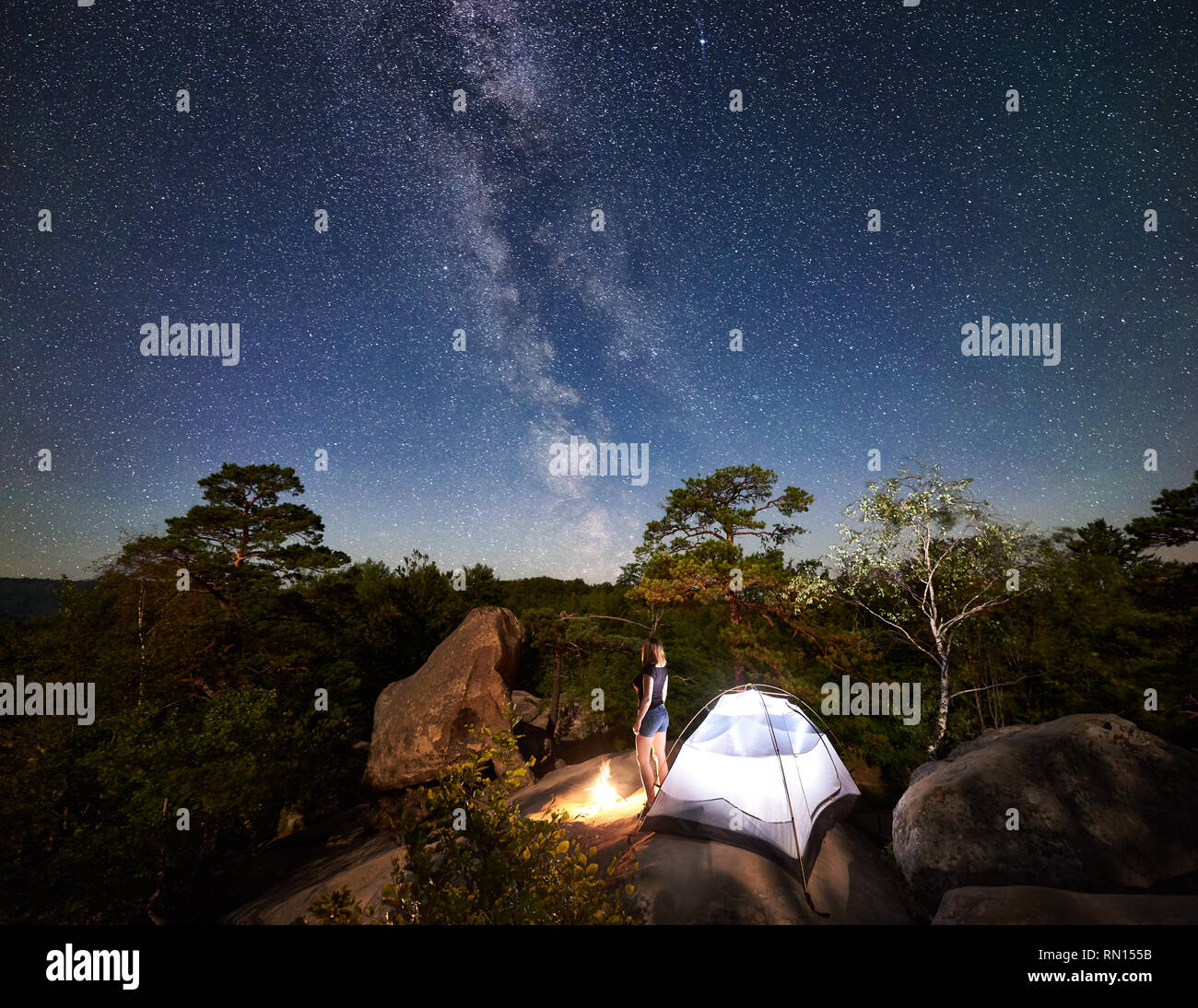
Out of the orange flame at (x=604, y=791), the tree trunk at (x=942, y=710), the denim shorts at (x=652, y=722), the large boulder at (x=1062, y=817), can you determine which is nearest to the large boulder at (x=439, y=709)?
the orange flame at (x=604, y=791)

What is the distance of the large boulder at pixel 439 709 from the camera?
1641 centimetres

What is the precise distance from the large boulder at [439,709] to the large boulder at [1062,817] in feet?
Result: 41.6

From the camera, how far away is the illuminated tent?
7195mm

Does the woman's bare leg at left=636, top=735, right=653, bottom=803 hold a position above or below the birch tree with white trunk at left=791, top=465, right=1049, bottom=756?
below

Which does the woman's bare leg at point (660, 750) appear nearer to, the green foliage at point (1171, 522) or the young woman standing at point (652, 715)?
the young woman standing at point (652, 715)

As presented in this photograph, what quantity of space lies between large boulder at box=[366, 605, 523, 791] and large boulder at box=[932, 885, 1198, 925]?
1365cm

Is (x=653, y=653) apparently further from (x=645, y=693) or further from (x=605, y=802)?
(x=605, y=802)

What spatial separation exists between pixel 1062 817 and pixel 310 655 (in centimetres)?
2299

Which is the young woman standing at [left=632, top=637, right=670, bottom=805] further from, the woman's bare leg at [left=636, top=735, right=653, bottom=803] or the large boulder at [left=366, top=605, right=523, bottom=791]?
the large boulder at [left=366, top=605, right=523, bottom=791]

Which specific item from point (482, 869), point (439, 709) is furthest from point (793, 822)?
point (439, 709)

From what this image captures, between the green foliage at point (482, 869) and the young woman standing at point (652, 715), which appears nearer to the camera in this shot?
the green foliage at point (482, 869)

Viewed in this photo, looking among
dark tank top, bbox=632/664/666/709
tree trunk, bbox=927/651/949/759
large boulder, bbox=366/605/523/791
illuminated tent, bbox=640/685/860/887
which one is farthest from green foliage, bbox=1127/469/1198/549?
large boulder, bbox=366/605/523/791

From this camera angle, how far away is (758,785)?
302 inches
